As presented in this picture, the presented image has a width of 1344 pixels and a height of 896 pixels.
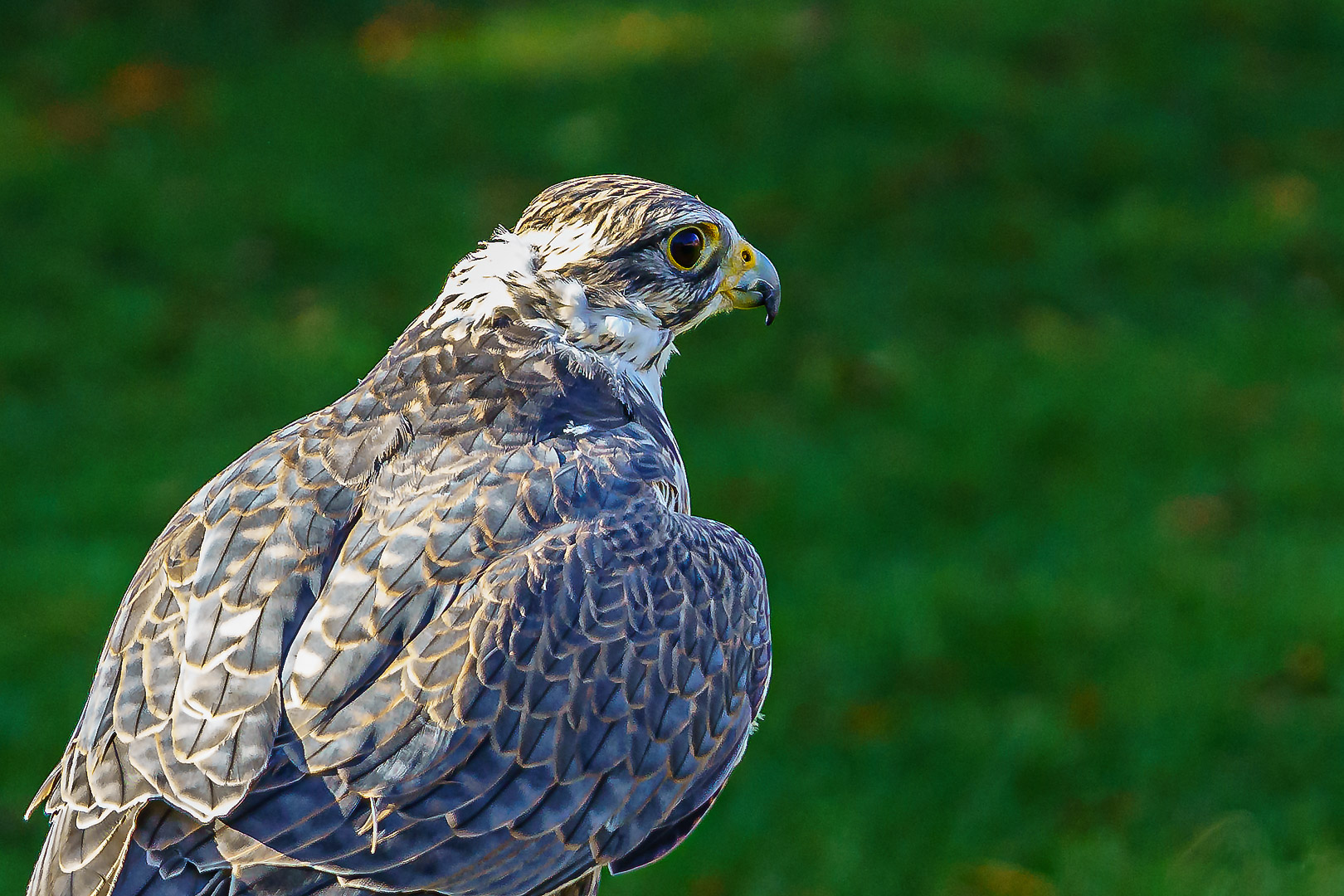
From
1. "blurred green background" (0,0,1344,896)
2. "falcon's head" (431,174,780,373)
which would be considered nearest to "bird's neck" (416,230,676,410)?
"falcon's head" (431,174,780,373)

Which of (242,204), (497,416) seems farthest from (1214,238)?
(497,416)

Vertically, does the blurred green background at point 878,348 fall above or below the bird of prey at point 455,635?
below

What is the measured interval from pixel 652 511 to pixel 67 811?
114 cm

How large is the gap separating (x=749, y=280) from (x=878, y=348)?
14.7 feet

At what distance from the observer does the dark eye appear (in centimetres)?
363

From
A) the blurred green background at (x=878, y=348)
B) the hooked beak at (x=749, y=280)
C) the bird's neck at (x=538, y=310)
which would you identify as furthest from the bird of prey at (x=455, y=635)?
the blurred green background at (x=878, y=348)

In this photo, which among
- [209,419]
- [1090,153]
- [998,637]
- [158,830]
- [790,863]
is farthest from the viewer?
[1090,153]

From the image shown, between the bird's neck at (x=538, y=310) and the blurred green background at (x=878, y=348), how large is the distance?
2.03 metres

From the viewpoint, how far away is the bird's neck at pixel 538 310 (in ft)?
11.7

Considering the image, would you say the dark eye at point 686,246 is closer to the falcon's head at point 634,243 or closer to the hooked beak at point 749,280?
the falcon's head at point 634,243

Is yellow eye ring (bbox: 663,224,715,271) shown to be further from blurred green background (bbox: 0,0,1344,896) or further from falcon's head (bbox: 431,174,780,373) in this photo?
blurred green background (bbox: 0,0,1344,896)

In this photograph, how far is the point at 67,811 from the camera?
9.75ft

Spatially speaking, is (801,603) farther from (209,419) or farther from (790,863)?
(209,419)

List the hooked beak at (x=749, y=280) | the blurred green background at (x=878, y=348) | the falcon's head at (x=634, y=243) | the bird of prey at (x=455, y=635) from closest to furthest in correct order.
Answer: the bird of prey at (x=455, y=635)
the falcon's head at (x=634, y=243)
the hooked beak at (x=749, y=280)
the blurred green background at (x=878, y=348)
